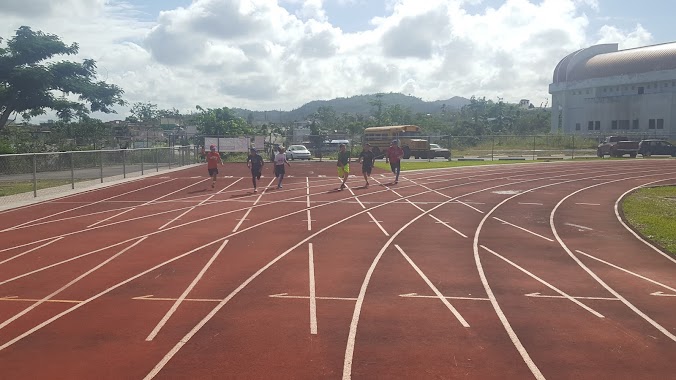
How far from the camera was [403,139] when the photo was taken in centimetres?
4597

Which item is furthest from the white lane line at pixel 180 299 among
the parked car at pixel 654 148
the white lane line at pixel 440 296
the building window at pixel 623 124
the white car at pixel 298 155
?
the building window at pixel 623 124

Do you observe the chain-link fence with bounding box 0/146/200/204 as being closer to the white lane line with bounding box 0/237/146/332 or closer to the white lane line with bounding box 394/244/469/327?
the white lane line with bounding box 0/237/146/332

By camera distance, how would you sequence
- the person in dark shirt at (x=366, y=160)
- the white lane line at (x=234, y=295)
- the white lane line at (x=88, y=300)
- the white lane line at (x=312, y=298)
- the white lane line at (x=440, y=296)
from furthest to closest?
1. the person in dark shirt at (x=366, y=160)
2. the white lane line at (x=440, y=296)
3. the white lane line at (x=312, y=298)
4. the white lane line at (x=88, y=300)
5. the white lane line at (x=234, y=295)

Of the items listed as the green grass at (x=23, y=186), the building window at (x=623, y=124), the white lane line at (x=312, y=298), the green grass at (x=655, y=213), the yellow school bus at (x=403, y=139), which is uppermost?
the building window at (x=623, y=124)

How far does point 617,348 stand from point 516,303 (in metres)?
1.75

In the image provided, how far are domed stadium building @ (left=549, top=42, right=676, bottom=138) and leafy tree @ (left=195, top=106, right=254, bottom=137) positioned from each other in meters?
46.1

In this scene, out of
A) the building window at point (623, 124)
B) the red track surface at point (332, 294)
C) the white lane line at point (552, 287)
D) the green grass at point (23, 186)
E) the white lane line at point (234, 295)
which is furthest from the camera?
the building window at point (623, 124)

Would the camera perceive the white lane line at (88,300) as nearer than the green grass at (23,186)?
Yes

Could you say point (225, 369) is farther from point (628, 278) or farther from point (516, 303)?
point (628, 278)

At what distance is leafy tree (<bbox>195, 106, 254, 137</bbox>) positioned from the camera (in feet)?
184

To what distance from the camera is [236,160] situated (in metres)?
44.8

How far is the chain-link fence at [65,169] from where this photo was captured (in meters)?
20.9

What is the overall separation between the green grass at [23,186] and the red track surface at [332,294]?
514 cm

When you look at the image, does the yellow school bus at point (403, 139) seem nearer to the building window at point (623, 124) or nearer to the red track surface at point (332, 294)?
the red track surface at point (332, 294)
